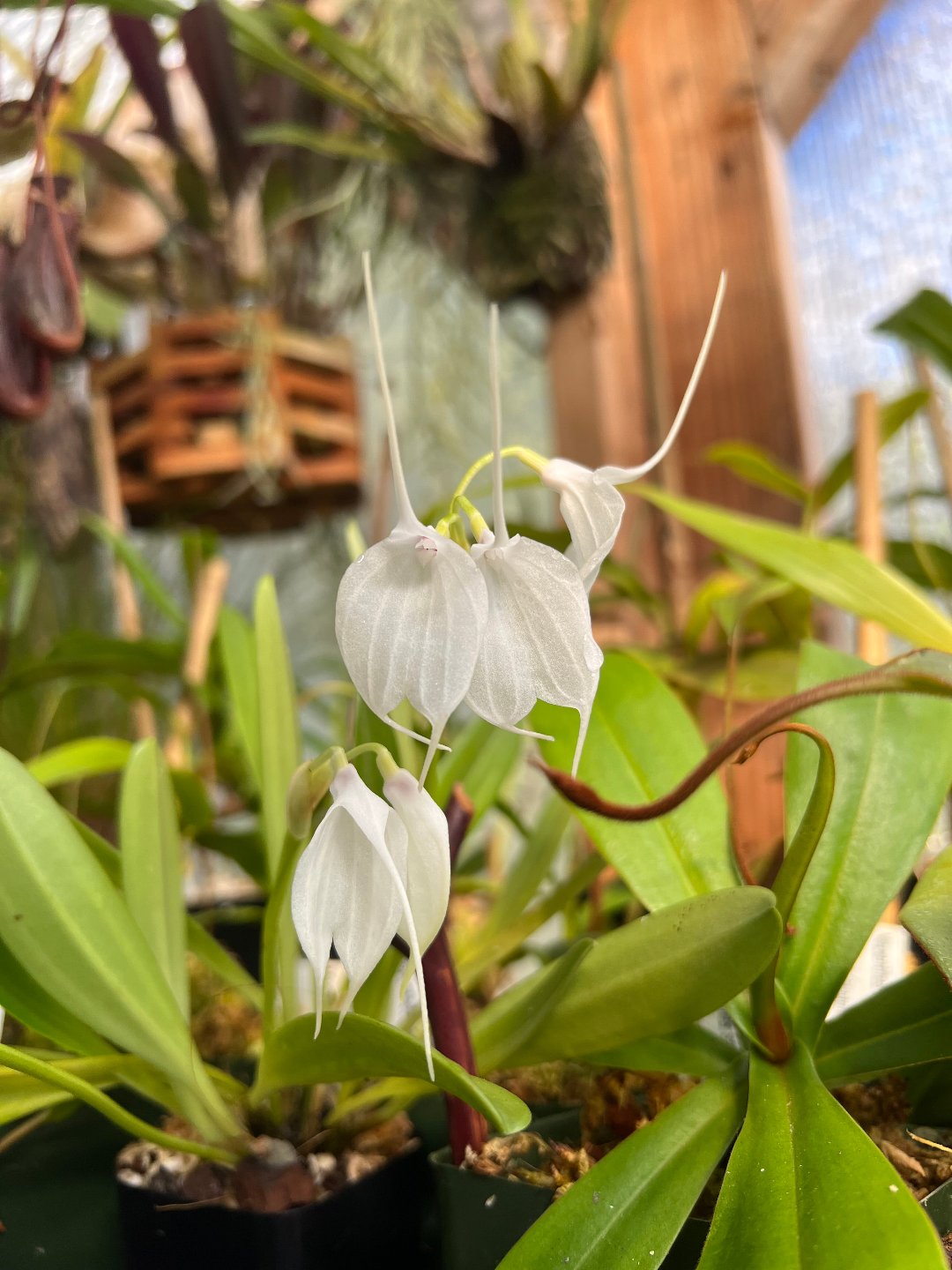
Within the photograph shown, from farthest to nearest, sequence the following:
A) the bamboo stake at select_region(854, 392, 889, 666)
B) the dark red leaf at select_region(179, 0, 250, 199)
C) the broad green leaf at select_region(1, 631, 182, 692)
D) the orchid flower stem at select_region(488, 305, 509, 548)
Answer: the dark red leaf at select_region(179, 0, 250, 199) → the broad green leaf at select_region(1, 631, 182, 692) → the bamboo stake at select_region(854, 392, 889, 666) → the orchid flower stem at select_region(488, 305, 509, 548)

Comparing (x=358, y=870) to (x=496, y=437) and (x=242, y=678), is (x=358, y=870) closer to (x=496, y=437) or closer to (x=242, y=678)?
(x=496, y=437)

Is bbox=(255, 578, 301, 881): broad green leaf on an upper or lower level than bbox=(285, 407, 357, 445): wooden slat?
lower

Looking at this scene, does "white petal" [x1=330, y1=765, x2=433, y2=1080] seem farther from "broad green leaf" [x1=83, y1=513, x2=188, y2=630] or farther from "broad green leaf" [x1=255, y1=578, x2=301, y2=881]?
"broad green leaf" [x1=83, y1=513, x2=188, y2=630]

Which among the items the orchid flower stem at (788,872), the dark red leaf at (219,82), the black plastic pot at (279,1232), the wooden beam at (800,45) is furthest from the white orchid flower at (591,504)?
the wooden beam at (800,45)

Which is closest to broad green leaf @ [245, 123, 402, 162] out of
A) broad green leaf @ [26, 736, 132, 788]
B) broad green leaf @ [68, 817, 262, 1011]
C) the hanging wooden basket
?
the hanging wooden basket

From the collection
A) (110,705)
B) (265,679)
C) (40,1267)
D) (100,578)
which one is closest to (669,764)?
(265,679)

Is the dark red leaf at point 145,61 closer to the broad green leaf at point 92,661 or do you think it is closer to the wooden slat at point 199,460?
the wooden slat at point 199,460
